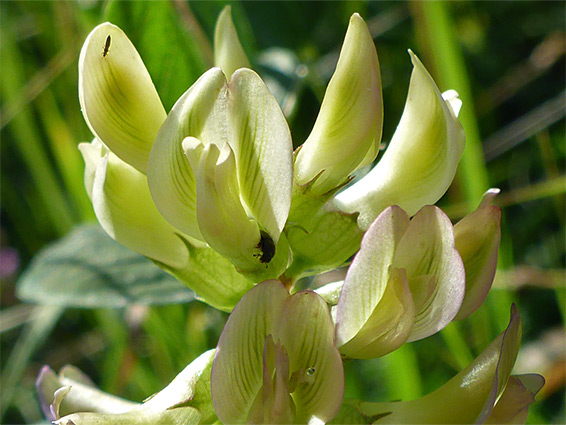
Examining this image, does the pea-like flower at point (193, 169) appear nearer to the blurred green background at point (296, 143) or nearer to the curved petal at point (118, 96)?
the curved petal at point (118, 96)

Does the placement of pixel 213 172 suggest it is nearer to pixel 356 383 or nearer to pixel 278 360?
pixel 278 360

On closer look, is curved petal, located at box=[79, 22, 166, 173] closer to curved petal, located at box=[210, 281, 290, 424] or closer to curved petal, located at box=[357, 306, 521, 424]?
curved petal, located at box=[210, 281, 290, 424]

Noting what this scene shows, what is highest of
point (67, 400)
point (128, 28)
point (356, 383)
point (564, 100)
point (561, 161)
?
point (128, 28)

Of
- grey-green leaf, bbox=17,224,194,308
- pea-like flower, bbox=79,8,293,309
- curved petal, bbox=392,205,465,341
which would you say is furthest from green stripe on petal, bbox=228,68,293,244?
grey-green leaf, bbox=17,224,194,308

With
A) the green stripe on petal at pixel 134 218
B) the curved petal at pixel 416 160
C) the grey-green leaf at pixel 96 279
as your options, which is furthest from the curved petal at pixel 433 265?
the grey-green leaf at pixel 96 279

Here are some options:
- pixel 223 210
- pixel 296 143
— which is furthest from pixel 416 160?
pixel 296 143

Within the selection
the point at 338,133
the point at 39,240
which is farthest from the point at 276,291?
the point at 39,240

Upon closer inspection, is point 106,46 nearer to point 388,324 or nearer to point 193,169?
point 193,169
